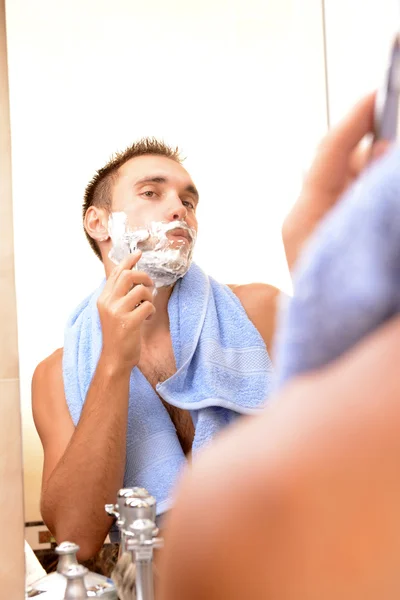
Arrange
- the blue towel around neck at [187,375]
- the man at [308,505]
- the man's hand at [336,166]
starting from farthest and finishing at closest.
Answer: the blue towel around neck at [187,375] → the man's hand at [336,166] → the man at [308,505]

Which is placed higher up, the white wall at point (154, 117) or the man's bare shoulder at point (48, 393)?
the white wall at point (154, 117)

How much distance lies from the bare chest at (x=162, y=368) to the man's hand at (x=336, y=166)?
44cm

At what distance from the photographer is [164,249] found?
81cm

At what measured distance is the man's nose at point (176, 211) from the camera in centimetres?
81

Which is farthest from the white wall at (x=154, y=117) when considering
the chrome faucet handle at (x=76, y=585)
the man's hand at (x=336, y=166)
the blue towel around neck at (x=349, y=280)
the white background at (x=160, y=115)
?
the blue towel around neck at (x=349, y=280)

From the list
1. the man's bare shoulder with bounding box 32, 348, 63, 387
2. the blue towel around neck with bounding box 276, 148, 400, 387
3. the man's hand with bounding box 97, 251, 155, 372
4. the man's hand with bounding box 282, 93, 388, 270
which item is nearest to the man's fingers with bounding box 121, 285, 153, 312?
the man's hand with bounding box 97, 251, 155, 372

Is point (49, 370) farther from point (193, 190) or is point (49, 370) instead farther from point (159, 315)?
point (193, 190)

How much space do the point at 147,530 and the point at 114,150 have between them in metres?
0.44

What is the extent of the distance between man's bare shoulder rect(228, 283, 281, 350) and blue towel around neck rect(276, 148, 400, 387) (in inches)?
20.5

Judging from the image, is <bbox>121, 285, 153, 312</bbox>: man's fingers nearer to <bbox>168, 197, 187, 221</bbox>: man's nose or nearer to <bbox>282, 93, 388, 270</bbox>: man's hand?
<bbox>168, 197, 187, 221</bbox>: man's nose

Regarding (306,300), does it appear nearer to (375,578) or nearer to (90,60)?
(375,578)

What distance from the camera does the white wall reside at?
80 centimetres

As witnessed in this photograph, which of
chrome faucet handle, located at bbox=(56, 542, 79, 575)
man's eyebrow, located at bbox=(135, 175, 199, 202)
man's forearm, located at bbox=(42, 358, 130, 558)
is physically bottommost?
chrome faucet handle, located at bbox=(56, 542, 79, 575)

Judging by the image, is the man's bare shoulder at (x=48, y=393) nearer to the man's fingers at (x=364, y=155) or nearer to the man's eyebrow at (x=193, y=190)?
the man's eyebrow at (x=193, y=190)
